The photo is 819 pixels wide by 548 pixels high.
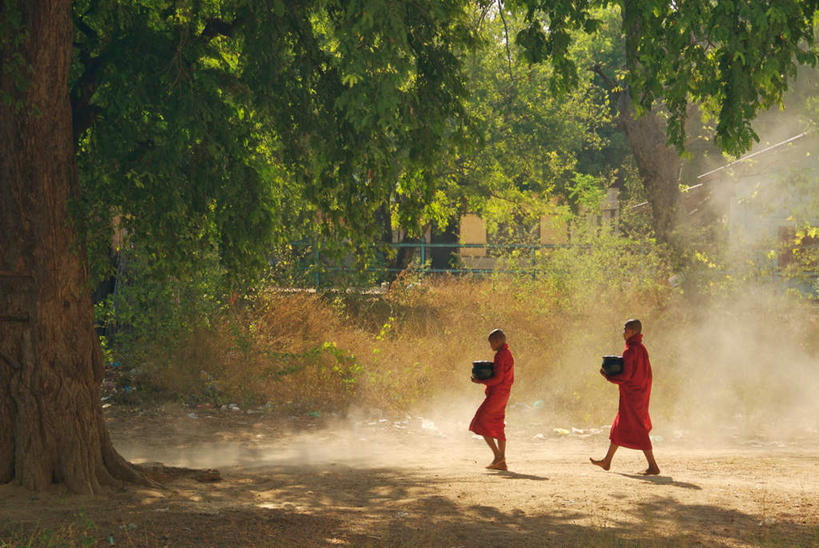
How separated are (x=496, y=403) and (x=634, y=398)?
4.97 feet

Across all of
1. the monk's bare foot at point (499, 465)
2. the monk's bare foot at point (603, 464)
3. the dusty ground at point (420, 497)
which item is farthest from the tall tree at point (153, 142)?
the monk's bare foot at point (603, 464)

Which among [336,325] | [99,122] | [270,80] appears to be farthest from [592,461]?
[336,325]

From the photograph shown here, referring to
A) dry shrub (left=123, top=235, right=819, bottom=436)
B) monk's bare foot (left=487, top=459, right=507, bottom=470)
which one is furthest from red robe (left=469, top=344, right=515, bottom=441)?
dry shrub (left=123, top=235, right=819, bottom=436)

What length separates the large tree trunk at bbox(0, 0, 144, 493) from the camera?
7.29 metres

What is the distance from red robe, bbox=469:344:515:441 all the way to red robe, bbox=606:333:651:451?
1157 mm

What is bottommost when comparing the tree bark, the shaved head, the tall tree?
the shaved head

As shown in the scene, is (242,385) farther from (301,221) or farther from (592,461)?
(592,461)

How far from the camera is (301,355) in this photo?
1484cm

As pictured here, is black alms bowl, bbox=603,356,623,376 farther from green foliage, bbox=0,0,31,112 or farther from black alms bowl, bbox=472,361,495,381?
green foliage, bbox=0,0,31,112

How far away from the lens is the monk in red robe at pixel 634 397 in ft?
30.5

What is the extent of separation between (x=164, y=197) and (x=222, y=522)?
2879mm

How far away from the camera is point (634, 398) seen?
935 centimetres

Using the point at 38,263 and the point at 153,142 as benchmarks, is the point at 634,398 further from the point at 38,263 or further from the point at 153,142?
the point at 38,263

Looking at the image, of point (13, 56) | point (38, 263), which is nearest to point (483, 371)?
point (38, 263)
